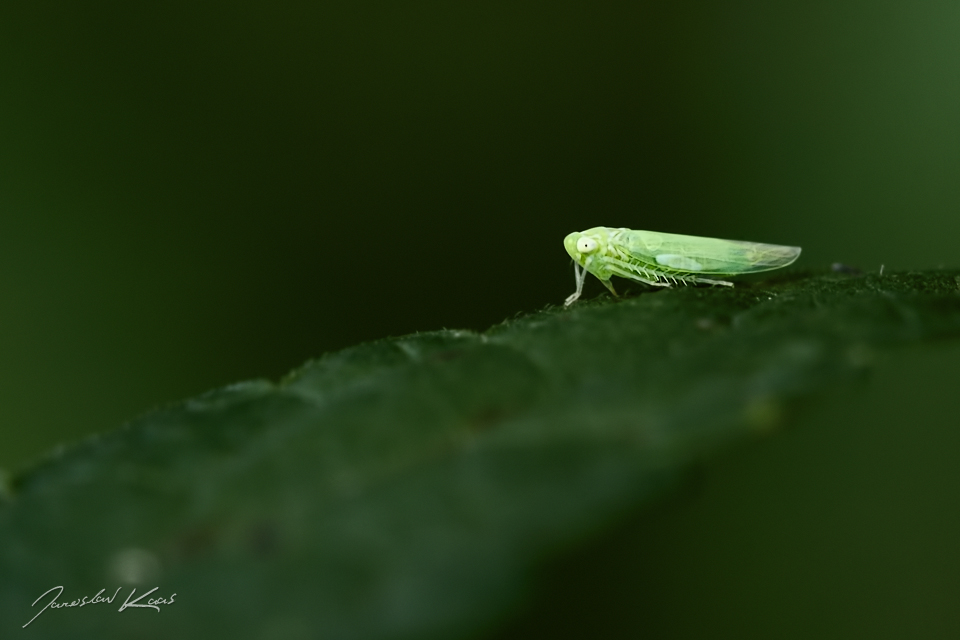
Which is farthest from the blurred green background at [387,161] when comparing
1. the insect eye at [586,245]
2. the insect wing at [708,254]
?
the insect wing at [708,254]

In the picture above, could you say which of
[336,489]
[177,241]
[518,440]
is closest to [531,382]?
[518,440]

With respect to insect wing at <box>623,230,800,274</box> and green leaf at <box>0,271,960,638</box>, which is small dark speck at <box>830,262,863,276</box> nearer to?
insect wing at <box>623,230,800,274</box>

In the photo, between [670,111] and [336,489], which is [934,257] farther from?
[336,489]

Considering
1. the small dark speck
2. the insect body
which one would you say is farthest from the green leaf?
the insect body

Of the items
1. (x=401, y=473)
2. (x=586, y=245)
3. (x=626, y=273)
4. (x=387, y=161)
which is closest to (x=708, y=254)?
(x=626, y=273)
